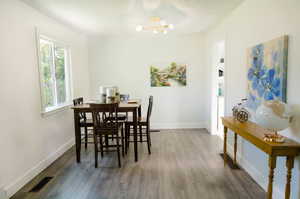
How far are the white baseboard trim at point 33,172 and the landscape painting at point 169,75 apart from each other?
260 cm

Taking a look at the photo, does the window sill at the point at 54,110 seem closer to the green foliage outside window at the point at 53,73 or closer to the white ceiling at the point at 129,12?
the green foliage outside window at the point at 53,73

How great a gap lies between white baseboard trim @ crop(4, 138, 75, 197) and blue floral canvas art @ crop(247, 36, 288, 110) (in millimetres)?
3091

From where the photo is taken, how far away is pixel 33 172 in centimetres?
277

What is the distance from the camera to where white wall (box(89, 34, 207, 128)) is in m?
5.07

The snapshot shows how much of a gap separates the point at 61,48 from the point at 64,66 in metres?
0.35

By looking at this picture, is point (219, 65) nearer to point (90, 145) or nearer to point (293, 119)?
point (293, 119)

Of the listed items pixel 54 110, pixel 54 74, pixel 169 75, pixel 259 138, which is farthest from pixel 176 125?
pixel 259 138

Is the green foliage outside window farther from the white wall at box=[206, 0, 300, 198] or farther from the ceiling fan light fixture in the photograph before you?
the white wall at box=[206, 0, 300, 198]

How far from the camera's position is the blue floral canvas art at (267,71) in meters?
1.98

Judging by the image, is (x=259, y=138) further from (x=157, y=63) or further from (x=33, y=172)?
(x=157, y=63)

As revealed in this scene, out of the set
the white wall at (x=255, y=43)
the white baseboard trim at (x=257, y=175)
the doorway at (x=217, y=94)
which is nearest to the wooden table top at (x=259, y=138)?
the white wall at (x=255, y=43)

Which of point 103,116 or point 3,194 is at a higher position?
point 103,116

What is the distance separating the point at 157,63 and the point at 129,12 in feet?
6.58

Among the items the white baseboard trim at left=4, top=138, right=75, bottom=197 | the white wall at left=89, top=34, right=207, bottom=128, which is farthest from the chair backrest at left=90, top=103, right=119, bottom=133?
the white wall at left=89, top=34, right=207, bottom=128
